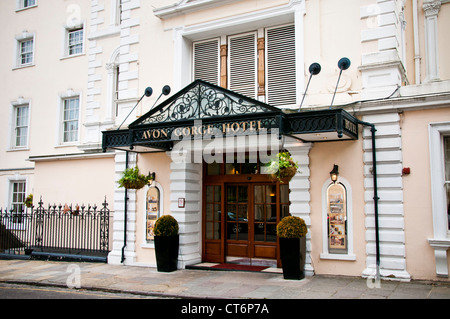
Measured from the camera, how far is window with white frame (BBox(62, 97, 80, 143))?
63.3ft

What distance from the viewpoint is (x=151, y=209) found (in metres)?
13.0

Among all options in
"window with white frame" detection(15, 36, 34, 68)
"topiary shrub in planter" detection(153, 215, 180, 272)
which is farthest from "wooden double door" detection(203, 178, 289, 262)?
"window with white frame" detection(15, 36, 34, 68)

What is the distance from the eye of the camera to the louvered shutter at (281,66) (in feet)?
39.1

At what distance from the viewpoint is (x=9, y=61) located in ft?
71.3

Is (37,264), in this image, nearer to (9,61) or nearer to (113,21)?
(113,21)

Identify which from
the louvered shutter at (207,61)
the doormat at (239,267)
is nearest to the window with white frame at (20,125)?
the louvered shutter at (207,61)

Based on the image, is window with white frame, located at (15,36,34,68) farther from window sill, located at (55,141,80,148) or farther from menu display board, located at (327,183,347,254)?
menu display board, located at (327,183,347,254)

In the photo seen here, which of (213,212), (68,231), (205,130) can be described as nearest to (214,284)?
(213,212)

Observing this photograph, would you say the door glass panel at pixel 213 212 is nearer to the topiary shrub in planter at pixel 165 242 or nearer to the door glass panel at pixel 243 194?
the door glass panel at pixel 243 194

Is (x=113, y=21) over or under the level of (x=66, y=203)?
over

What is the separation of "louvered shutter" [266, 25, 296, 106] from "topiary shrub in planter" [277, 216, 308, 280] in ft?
12.0

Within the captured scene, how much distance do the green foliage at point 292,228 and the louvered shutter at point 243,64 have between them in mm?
4068
